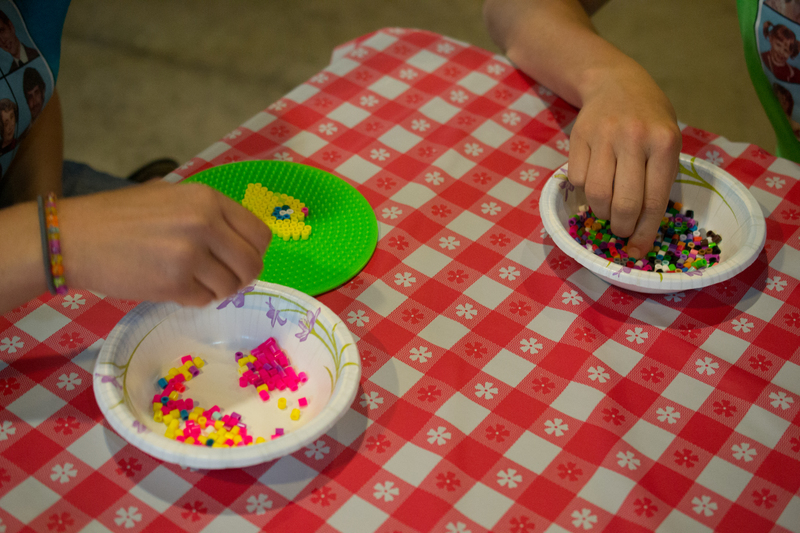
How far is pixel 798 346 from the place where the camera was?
0.82 m

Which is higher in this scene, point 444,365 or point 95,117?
point 444,365

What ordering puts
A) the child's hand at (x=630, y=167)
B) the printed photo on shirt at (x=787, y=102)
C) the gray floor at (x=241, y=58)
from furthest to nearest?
the gray floor at (x=241, y=58) → the printed photo on shirt at (x=787, y=102) → the child's hand at (x=630, y=167)

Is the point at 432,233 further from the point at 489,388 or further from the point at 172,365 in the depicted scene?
the point at 172,365

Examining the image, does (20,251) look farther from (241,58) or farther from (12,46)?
(241,58)

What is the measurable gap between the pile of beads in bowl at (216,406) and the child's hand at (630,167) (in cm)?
47

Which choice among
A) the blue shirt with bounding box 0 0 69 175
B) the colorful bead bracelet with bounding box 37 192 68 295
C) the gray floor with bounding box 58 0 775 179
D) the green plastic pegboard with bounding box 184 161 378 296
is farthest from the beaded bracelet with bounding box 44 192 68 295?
the gray floor with bounding box 58 0 775 179

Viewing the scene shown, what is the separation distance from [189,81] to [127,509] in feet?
7.41

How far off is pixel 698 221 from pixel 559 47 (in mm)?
383

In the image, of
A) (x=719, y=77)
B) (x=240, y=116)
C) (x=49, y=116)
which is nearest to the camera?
(x=49, y=116)

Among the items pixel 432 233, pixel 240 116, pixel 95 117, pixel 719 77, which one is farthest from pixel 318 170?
pixel 719 77

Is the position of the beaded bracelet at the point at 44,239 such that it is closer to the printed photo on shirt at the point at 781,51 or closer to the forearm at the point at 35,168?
→ the forearm at the point at 35,168

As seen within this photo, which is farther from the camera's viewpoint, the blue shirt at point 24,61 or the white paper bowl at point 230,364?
the blue shirt at point 24,61

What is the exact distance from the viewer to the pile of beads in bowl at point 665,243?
0.88 m

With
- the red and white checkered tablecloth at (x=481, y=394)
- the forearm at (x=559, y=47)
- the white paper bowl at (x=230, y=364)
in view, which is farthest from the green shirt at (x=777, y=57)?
the white paper bowl at (x=230, y=364)
